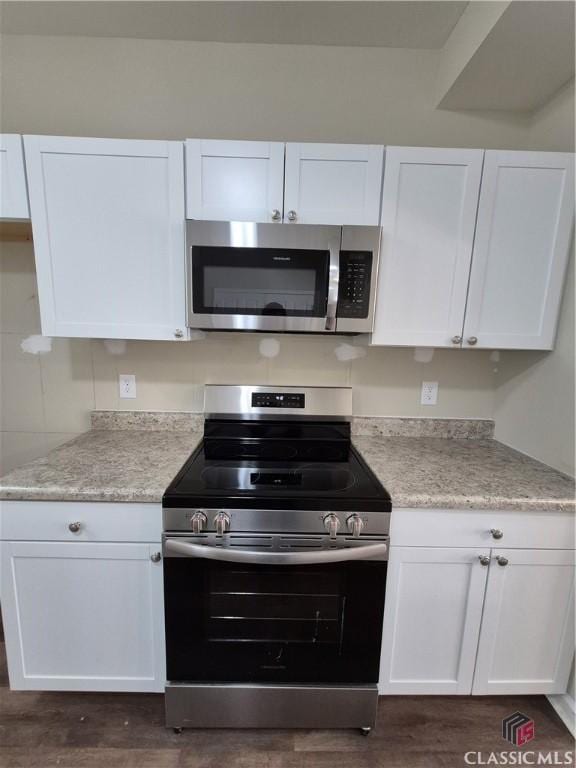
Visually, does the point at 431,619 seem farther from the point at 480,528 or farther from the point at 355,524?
the point at 355,524

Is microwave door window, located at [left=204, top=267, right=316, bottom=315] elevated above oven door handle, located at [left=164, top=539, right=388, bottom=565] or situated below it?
above

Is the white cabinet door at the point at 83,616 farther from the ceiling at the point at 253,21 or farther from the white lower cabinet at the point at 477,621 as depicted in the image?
the ceiling at the point at 253,21

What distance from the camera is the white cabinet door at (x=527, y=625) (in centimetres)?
123

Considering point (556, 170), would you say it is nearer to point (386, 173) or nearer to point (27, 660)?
point (386, 173)

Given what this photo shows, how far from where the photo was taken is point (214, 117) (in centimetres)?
156

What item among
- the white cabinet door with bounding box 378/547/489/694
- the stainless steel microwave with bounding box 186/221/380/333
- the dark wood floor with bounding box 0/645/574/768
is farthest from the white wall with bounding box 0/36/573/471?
the dark wood floor with bounding box 0/645/574/768

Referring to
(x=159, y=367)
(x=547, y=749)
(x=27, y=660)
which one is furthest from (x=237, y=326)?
(x=547, y=749)

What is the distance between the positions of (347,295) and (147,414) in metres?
1.12

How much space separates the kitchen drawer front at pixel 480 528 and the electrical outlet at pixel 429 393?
0.66 metres

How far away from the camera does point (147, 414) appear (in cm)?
174

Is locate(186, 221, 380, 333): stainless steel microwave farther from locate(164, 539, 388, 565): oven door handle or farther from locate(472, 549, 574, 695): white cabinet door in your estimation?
locate(472, 549, 574, 695): white cabinet door

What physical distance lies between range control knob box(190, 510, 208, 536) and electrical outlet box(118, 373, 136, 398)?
86 centimetres

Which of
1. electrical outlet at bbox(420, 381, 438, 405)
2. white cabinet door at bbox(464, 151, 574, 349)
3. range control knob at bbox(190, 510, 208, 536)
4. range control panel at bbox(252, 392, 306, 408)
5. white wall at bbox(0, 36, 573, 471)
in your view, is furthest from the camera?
electrical outlet at bbox(420, 381, 438, 405)

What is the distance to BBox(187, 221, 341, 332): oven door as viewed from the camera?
1.28 m
